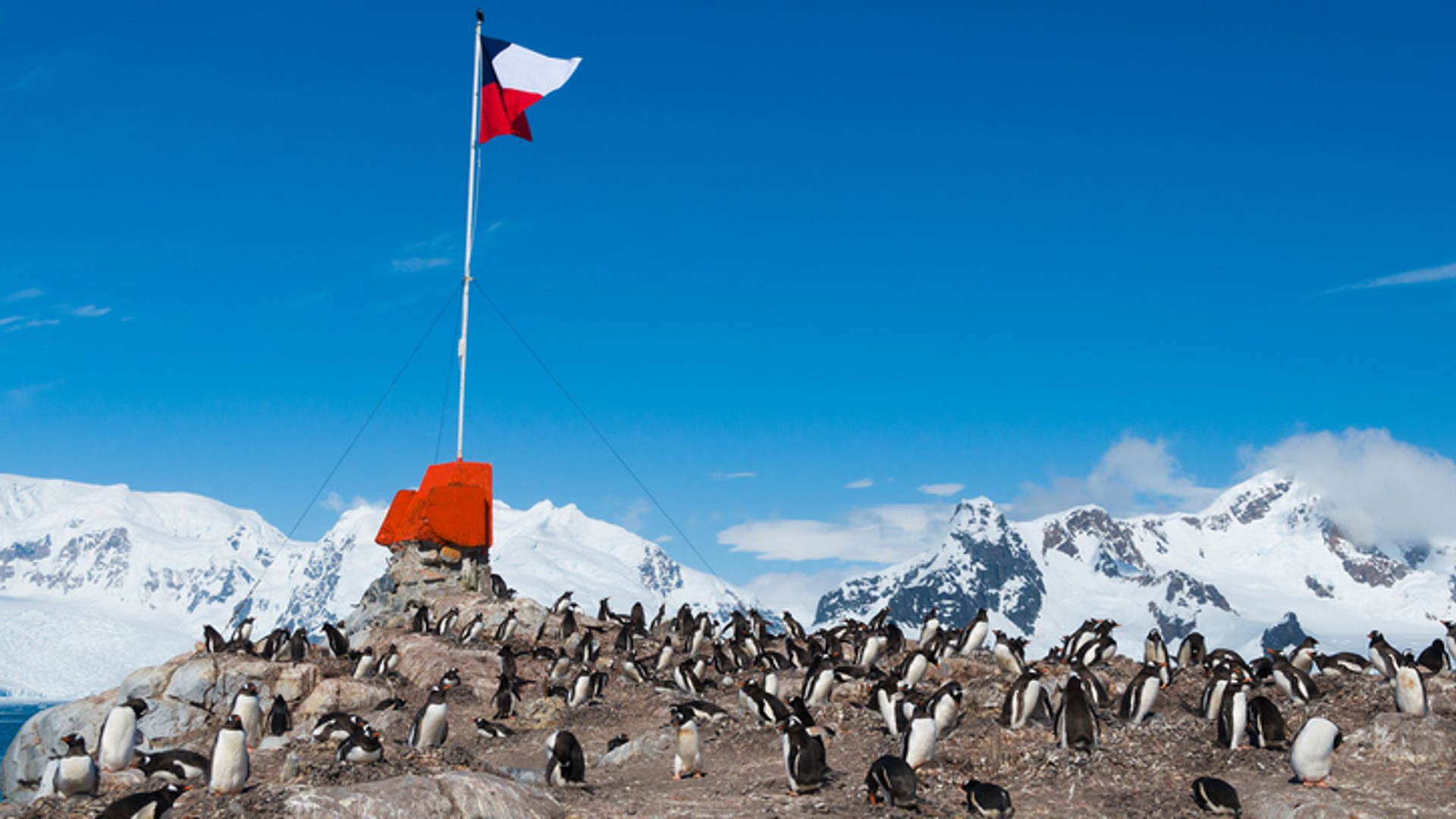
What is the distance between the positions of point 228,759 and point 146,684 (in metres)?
18.6

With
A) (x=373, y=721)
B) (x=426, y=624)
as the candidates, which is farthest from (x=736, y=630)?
(x=373, y=721)

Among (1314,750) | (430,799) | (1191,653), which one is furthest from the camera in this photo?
(1191,653)

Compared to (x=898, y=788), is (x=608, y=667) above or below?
above

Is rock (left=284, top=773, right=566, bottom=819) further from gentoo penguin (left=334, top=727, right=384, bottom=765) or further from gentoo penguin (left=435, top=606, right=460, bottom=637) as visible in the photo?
gentoo penguin (left=435, top=606, right=460, bottom=637)

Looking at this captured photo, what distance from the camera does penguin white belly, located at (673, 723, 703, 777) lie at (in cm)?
2019

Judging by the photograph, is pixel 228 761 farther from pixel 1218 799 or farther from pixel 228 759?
pixel 1218 799

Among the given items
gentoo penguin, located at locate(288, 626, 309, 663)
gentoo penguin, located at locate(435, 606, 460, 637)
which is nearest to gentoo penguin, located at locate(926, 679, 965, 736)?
gentoo penguin, located at locate(435, 606, 460, 637)

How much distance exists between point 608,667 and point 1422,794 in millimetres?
20815

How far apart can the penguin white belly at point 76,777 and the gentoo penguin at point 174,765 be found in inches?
46.2

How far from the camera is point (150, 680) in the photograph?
33594 millimetres

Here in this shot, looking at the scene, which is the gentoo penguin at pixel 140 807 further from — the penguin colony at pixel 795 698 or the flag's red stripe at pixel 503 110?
the flag's red stripe at pixel 503 110

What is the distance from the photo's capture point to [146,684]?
33.5 m

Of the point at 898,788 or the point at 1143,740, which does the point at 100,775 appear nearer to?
the point at 898,788

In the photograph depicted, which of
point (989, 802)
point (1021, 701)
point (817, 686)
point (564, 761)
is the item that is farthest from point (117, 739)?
point (1021, 701)
